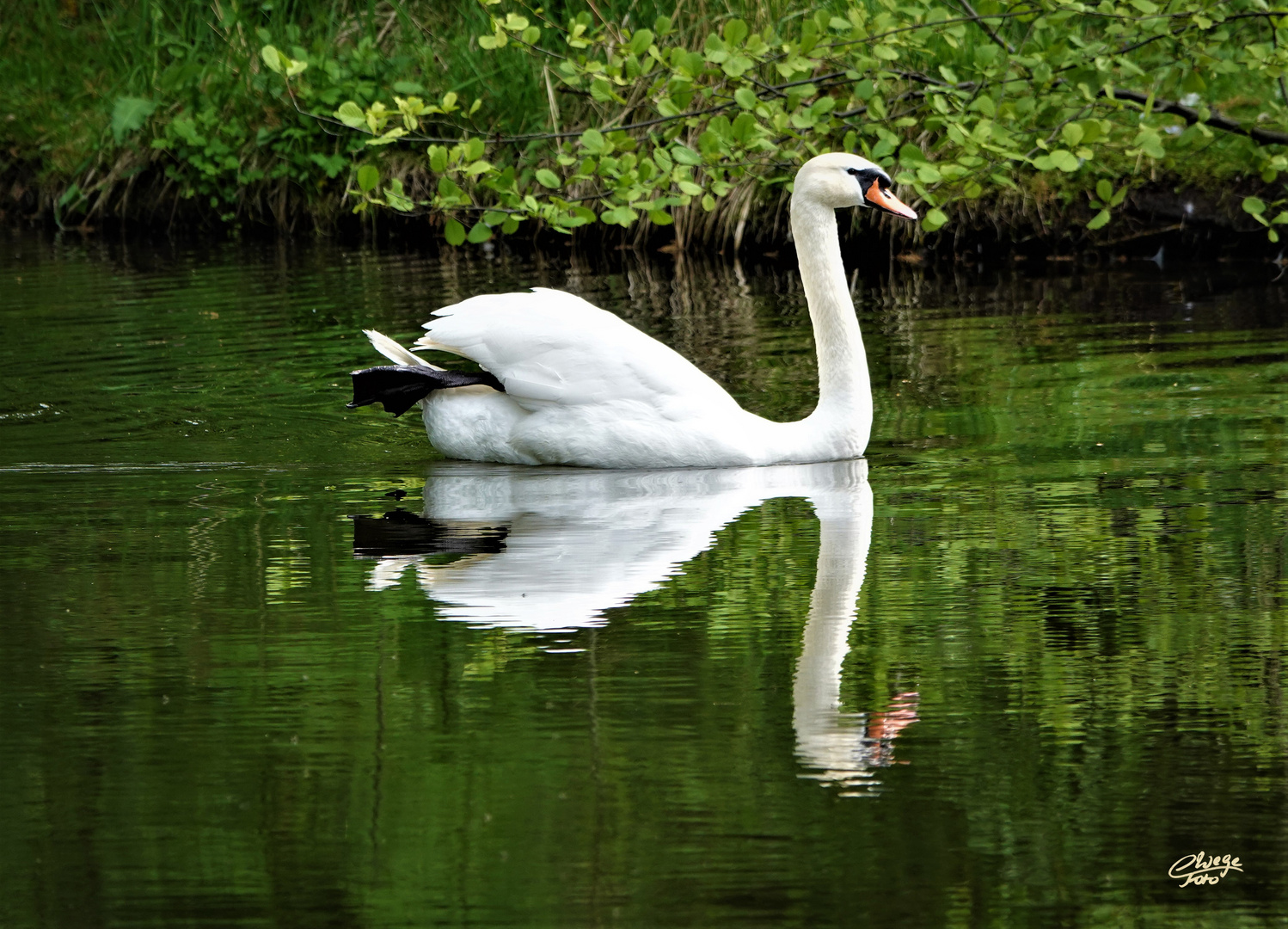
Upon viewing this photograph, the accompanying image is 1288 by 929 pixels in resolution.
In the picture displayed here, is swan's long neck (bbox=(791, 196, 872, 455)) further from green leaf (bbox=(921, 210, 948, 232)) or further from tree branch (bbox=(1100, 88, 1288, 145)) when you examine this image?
tree branch (bbox=(1100, 88, 1288, 145))

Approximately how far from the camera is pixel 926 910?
3.24 meters

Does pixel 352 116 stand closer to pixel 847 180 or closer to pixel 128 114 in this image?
pixel 847 180

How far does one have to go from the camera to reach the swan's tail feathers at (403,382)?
708 cm

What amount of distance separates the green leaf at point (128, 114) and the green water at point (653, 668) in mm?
8030

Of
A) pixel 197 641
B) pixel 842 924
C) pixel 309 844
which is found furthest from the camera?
pixel 197 641

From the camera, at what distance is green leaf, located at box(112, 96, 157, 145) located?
15.9 meters

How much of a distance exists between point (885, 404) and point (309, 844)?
16.0 ft

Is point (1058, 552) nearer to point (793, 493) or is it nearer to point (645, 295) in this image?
point (793, 493)

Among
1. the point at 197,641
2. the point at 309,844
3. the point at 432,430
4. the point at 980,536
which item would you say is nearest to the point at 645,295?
the point at 432,430

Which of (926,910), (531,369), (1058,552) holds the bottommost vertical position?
(926,910)

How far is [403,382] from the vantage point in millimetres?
7129

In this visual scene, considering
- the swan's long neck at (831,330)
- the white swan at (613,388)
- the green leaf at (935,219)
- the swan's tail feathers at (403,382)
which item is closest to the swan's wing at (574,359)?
the white swan at (613,388)

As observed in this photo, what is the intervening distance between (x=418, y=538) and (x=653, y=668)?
63.3 inches

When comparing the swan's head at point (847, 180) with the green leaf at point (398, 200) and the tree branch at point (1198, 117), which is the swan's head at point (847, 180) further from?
the green leaf at point (398, 200)
